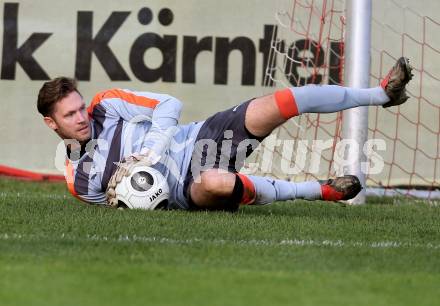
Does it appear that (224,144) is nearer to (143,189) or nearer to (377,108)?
(143,189)

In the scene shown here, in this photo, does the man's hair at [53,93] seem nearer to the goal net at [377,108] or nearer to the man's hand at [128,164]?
the man's hand at [128,164]

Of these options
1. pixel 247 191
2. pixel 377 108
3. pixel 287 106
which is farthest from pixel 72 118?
pixel 377 108

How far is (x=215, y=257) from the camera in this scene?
4344 millimetres

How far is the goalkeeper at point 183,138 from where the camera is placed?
5.60 metres

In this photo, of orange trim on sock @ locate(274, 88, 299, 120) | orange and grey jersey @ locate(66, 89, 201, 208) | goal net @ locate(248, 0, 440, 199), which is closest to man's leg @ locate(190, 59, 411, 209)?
orange trim on sock @ locate(274, 88, 299, 120)

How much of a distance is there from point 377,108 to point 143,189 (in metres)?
3.25

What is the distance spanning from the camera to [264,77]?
341 inches

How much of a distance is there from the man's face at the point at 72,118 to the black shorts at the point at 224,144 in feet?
2.14

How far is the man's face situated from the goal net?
2.85 metres

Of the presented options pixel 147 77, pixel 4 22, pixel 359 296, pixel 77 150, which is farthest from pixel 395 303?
pixel 4 22

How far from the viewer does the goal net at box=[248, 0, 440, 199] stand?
8.40m

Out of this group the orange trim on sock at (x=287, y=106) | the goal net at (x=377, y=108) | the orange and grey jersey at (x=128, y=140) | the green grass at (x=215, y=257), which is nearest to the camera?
the green grass at (x=215, y=257)

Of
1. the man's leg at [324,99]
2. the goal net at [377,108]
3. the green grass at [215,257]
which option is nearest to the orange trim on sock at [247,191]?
the green grass at [215,257]

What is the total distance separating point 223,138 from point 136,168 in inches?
20.8
